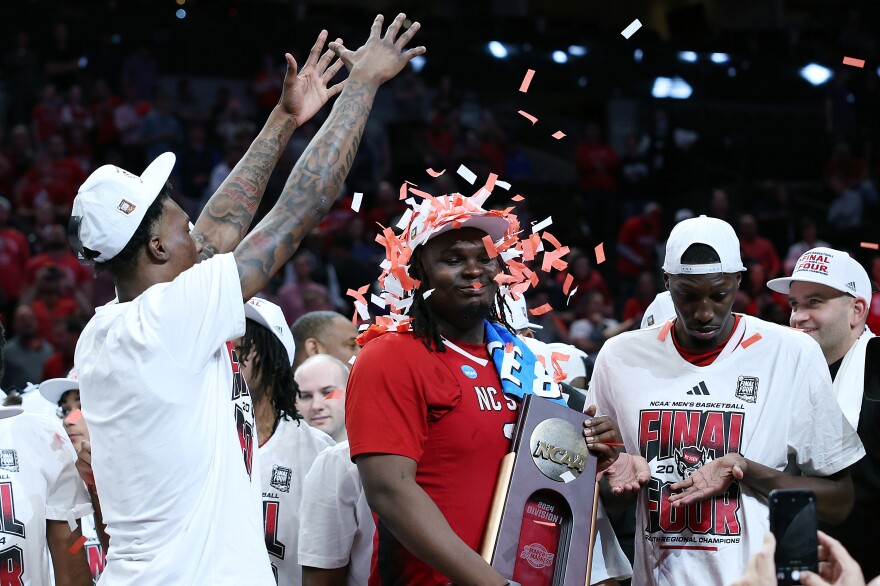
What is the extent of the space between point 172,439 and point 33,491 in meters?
1.40

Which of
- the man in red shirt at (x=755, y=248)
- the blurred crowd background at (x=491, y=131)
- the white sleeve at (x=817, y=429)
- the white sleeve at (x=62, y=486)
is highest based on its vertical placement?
the blurred crowd background at (x=491, y=131)

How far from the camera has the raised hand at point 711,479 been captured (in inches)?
137

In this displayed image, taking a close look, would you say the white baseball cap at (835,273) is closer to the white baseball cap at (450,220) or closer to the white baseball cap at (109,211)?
the white baseball cap at (450,220)

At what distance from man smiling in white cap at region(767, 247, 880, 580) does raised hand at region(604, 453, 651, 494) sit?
1.18 m

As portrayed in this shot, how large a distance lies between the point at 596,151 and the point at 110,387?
12.2m

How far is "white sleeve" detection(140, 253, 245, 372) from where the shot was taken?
274 cm

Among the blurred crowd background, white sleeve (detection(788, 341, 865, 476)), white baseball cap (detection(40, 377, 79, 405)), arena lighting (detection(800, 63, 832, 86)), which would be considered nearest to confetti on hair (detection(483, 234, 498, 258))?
white sleeve (detection(788, 341, 865, 476))

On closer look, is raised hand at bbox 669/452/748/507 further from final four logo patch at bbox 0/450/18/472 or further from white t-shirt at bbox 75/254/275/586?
final four logo patch at bbox 0/450/18/472

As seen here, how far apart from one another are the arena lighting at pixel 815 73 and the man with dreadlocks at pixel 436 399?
14.4 meters

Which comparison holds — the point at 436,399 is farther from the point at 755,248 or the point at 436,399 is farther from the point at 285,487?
the point at 755,248

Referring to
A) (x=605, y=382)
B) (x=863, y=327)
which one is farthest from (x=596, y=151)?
(x=605, y=382)

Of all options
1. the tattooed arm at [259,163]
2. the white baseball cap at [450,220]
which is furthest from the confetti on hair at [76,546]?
the white baseball cap at [450,220]

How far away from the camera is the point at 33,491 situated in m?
3.93

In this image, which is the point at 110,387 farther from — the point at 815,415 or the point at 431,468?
the point at 815,415
